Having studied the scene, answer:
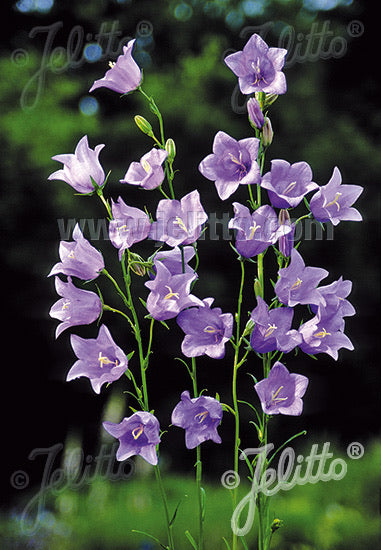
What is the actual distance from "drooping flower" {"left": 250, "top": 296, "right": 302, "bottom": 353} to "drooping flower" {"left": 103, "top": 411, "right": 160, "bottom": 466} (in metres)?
0.32

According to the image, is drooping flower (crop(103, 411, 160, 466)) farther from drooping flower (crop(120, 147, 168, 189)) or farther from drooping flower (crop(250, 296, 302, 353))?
drooping flower (crop(120, 147, 168, 189))

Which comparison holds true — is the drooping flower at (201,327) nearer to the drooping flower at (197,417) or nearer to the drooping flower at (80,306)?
the drooping flower at (197,417)

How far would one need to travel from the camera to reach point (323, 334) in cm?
176

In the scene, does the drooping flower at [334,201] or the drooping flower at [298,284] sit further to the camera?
the drooping flower at [334,201]

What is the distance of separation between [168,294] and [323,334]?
0.42 meters

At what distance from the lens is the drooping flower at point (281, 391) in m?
1.72

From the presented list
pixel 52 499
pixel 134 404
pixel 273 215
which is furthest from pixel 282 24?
pixel 273 215

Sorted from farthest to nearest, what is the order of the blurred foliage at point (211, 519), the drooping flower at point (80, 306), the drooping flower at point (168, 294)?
1. the blurred foliage at point (211, 519)
2. the drooping flower at point (80, 306)
3. the drooping flower at point (168, 294)

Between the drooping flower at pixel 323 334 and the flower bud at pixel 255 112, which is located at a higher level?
the flower bud at pixel 255 112

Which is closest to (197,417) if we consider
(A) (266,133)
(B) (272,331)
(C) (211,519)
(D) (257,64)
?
(B) (272,331)

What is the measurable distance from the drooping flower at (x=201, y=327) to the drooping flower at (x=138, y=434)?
0.19m

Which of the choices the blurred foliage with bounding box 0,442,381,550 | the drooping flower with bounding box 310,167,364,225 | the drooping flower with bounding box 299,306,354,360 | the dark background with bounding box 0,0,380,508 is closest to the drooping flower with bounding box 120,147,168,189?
the drooping flower with bounding box 310,167,364,225

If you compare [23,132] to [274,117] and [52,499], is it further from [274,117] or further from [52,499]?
[52,499]

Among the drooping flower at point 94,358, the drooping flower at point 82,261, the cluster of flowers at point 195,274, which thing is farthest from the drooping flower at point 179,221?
the drooping flower at point 94,358
